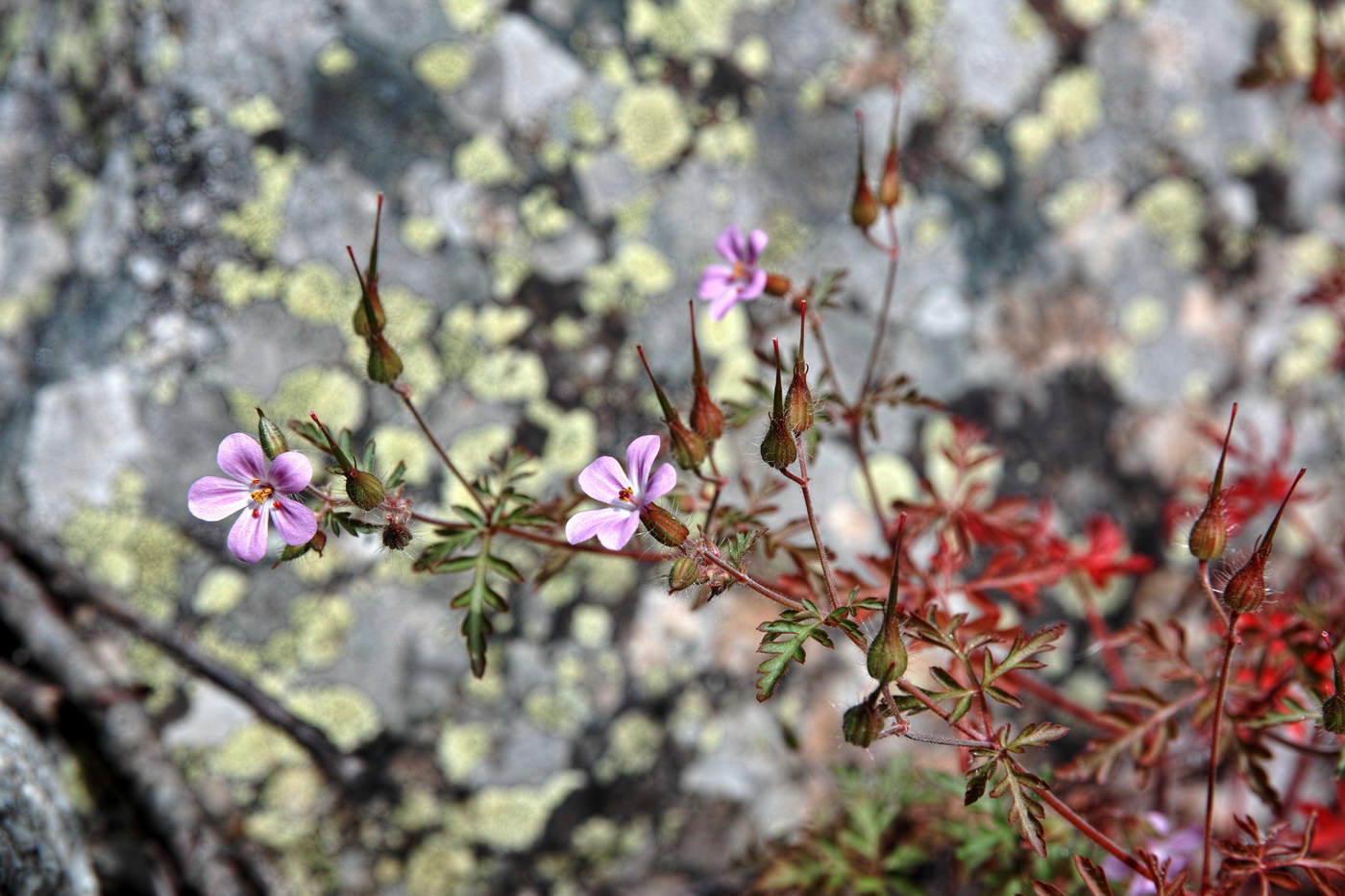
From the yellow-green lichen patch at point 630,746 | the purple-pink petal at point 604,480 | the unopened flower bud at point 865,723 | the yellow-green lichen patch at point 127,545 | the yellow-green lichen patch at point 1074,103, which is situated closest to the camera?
the unopened flower bud at point 865,723

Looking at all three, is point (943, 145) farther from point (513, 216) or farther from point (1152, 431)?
point (513, 216)

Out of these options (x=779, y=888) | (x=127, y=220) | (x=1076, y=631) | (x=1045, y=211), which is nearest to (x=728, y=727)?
(x=779, y=888)

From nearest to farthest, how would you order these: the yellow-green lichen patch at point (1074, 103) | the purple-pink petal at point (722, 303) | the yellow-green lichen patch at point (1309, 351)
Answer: the purple-pink petal at point (722, 303) < the yellow-green lichen patch at point (1074, 103) < the yellow-green lichen patch at point (1309, 351)

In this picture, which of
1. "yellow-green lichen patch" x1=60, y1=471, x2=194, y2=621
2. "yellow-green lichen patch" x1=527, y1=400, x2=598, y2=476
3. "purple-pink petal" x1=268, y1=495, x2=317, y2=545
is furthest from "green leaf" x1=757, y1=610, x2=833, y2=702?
"yellow-green lichen patch" x1=60, y1=471, x2=194, y2=621

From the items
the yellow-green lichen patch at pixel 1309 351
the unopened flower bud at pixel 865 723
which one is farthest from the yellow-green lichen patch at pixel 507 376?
the yellow-green lichen patch at pixel 1309 351

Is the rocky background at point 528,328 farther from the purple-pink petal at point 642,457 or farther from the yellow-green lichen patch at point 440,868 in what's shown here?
the purple-pink petal at point 642,457

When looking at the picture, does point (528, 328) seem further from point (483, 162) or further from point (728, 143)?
point (728, 143)

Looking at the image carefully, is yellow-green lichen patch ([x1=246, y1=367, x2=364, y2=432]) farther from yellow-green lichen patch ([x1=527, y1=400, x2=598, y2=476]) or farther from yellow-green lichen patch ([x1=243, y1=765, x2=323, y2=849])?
yellow-green lichen patch ([x1=243, y1=765, x2=323, y2=849])
